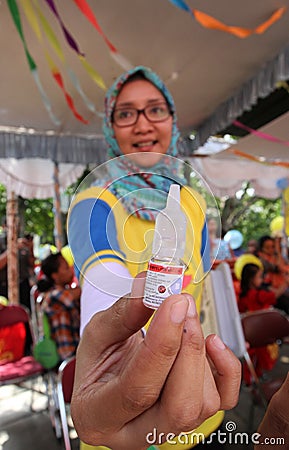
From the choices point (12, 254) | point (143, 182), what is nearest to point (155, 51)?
point (143, 182)

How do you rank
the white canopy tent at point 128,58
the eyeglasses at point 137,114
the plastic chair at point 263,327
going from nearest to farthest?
the eyeglasses at point 137,114 < the white canopy tent at point 128,58 < the plastic chair at point 263,327

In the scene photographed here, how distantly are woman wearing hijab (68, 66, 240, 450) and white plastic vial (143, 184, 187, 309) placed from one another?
0.4 inches

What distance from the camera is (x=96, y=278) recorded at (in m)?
0.31

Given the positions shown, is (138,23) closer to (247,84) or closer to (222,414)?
(247,84)

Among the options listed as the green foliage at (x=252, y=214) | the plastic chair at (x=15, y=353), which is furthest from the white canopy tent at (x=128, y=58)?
the green foliage at (x=252, y=214)

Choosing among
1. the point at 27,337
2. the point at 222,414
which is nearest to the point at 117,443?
the point at 222,414

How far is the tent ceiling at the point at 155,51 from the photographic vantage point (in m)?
1.52

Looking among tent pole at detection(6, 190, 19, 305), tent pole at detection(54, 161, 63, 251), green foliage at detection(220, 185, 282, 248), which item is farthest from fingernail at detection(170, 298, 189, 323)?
green foliage at detection(220, 185, 282, 248)

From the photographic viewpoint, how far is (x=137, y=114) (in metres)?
0.56

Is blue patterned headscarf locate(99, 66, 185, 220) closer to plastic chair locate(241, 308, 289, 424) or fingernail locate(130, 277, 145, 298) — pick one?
fingernail locate(130, 277, 145, 298)

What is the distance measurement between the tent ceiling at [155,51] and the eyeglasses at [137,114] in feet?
2.62

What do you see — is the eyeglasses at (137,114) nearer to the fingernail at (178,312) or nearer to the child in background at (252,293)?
the fingernail at (178,312)

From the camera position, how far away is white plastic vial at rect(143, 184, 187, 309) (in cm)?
26

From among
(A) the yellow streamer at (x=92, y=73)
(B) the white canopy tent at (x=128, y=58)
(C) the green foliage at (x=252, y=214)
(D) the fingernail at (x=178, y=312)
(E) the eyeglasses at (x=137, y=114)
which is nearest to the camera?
(D) the fingernail at (x=178, y=312)
